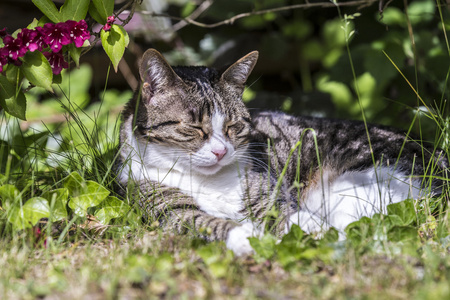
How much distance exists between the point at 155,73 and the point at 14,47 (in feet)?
1.96

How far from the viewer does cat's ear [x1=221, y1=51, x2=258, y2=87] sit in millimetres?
2369

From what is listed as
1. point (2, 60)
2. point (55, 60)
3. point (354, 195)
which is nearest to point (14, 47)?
point (2, 60)

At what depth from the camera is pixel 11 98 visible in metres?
2.05

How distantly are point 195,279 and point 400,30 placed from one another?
2672mm

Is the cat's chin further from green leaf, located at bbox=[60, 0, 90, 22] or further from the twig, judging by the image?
the twig

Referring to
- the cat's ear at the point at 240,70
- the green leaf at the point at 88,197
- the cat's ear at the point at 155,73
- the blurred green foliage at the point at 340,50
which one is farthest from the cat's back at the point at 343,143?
the green leaf at the point at 88,197

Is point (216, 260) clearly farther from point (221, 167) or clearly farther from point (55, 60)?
point (55, 60)

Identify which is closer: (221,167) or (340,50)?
(221,167)

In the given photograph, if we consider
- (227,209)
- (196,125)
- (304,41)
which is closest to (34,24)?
(196,125)

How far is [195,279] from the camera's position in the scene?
55.4 inches

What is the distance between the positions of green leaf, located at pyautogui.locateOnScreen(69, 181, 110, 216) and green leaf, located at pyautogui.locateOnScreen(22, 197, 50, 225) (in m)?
0.14

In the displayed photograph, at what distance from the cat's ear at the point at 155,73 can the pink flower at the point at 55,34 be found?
0.34m

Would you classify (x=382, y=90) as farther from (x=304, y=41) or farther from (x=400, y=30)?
(x=304, y=41)

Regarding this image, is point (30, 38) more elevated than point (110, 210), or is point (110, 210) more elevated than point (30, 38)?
point (30, 38)
